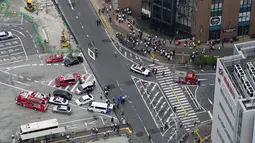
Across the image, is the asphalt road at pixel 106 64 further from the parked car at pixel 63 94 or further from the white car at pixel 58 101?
the white car at pixel 58 101

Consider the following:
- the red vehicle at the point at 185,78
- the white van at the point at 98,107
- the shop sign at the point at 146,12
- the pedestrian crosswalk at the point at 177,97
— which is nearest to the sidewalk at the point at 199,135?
the pedestrian crosswalk at the point at 177,97

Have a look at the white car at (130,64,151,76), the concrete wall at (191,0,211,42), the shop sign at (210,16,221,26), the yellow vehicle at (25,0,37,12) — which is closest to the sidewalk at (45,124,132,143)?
the white car at (130,64,151,76)

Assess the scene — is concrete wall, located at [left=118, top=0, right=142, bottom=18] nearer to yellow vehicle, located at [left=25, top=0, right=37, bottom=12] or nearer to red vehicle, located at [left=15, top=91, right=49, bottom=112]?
yellow vehicle, located at [left=25, top=0, right=37, bottom=12]

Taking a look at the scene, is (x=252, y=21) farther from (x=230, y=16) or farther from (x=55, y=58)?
(x=55, y=58)

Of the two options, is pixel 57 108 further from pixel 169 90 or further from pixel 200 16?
pixel 200 16

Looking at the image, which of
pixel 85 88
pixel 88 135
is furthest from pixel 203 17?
pixel 88 135

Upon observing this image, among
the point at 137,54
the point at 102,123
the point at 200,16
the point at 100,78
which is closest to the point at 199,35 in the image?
the point at 200,16
